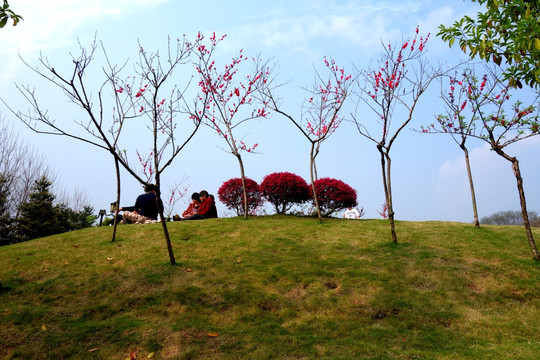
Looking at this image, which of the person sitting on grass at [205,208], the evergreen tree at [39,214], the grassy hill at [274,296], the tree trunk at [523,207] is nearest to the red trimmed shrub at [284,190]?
the person sitting on grass at [205,208]

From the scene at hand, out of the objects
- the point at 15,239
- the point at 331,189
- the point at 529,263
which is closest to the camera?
the point at 529,263

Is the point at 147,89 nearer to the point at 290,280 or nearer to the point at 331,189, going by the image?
the point at 290,280

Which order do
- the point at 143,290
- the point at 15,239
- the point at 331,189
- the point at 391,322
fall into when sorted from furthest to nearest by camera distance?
the point at 15,239, the point at 331,189, the point at 143,290, the point at 391,322

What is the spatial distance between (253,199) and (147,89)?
760 cm

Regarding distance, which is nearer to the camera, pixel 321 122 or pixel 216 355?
pixel 216 355

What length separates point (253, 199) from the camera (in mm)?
18078

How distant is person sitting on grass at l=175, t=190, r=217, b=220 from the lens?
16703 mm

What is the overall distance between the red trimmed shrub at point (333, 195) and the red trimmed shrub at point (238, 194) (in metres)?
2.48

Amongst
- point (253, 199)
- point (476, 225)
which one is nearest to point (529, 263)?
point (476, 225)

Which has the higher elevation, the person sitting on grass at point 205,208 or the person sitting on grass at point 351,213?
the person sitting on grass at point 205,208

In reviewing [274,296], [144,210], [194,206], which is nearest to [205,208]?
[194,206]

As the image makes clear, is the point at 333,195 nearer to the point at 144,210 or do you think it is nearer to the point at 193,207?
the point at 193,207

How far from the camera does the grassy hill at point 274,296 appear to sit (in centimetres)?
719

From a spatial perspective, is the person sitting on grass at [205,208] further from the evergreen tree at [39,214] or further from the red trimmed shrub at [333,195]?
the evergreen tree at [39,214]
